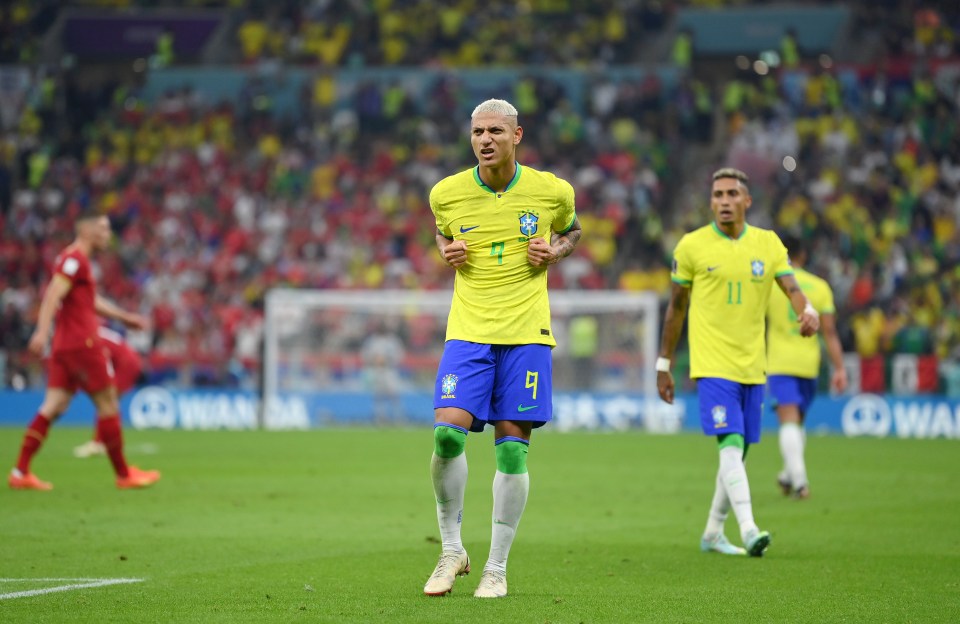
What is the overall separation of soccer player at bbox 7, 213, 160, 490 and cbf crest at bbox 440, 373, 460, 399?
6295 mm

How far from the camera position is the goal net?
25.8m

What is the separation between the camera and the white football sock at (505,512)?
7387mm

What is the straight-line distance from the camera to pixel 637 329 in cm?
2620

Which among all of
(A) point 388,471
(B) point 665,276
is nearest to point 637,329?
(B) point 665,276

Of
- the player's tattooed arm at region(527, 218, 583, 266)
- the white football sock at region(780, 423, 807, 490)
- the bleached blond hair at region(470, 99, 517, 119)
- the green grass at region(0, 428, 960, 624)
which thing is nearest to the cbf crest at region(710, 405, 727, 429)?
the green grass at region(0, 428, 960, 624)

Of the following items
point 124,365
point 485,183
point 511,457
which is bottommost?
point 124,365

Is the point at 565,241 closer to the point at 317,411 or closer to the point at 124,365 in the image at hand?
the point at 124,365

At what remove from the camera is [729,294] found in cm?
977

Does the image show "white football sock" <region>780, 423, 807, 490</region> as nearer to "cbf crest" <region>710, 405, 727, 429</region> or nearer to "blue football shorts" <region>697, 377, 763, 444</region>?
"blue football shorts" <region>697, 377, 763, 444</region>

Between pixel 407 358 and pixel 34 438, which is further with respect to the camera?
pixel 407 358

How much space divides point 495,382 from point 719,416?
2532 mm

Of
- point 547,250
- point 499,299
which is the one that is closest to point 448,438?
point 499,299

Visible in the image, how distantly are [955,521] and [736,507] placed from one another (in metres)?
3.07

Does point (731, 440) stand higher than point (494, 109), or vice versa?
point (494, 109)
